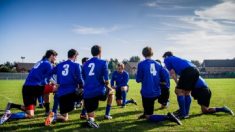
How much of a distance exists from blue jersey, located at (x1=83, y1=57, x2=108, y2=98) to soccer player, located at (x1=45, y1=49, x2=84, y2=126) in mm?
458

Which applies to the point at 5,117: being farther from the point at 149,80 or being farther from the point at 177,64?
the point at 177,64

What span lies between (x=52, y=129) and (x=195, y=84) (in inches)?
196

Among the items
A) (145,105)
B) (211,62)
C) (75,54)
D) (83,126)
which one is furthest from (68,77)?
(211,62)

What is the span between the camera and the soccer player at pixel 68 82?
9500 millimetres

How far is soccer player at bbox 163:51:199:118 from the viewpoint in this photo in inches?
385

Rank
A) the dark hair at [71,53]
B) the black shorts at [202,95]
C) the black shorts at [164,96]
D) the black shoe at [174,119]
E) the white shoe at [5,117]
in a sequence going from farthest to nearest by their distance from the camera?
the black shorts at [164,96] → the black shorts at [202,95] → the dark hair at [71,53] → the white shoe at [5,117] → the black shoe at [174,119]

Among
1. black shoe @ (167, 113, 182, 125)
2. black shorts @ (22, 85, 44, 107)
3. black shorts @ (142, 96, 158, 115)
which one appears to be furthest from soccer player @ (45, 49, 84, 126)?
black shoe @ (167, 113, 182, 125)

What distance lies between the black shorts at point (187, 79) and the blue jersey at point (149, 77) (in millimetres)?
752

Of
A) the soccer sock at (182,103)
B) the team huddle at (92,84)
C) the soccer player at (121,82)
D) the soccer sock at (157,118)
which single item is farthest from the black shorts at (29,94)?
the soccer player at (121,82)

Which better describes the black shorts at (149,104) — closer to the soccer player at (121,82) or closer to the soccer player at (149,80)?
the soccer player at (149,80)

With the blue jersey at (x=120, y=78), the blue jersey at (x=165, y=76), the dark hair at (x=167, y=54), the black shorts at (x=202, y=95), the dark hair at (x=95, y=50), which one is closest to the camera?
the dark hair at (x=95, y=50)

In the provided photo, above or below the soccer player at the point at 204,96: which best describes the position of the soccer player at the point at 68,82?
above

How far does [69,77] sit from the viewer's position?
31.1ft

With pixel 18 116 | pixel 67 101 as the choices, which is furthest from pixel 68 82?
pixel 18 116
